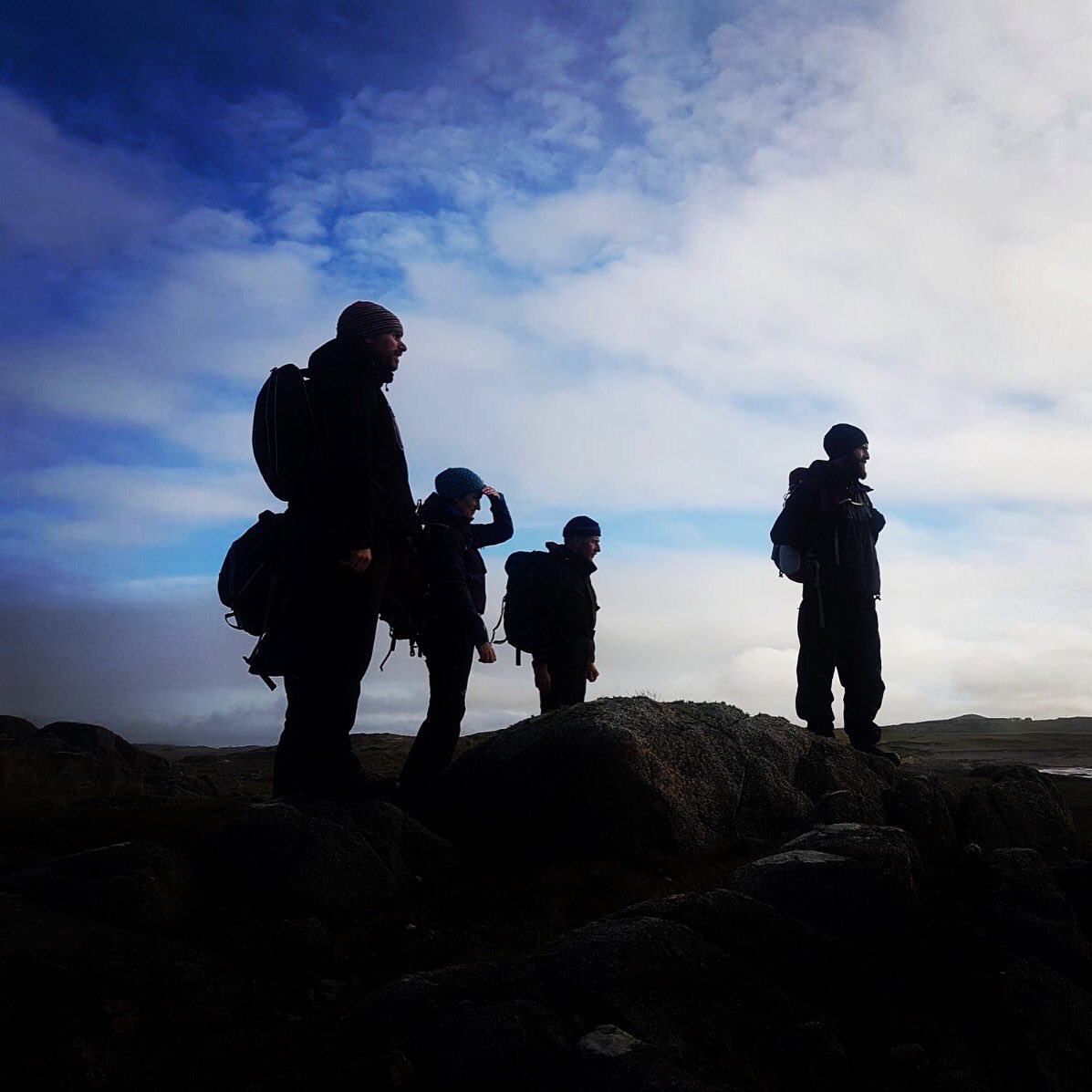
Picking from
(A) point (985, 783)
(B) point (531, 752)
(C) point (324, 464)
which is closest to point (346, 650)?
(C) point (324, 464)

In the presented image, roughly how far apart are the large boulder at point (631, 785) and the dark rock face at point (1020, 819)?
61 centimetres

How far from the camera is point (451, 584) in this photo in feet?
21.4

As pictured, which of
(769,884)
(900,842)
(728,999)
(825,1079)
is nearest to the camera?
(825,1079)

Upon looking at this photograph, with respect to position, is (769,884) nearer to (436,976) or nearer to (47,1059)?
(436,976)

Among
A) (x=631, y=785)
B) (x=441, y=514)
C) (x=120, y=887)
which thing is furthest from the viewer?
(x=441, y=514)

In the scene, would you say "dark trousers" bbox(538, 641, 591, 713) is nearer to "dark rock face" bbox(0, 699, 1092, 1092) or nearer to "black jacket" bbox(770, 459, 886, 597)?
"black jacket" bbox(770, 459, 886, 597)

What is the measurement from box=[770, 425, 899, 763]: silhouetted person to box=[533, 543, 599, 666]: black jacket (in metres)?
2.30

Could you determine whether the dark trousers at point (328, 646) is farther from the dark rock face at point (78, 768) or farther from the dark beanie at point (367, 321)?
the dark rock face at point (78, 768)

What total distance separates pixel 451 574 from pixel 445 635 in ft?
1.34

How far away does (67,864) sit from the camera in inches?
193

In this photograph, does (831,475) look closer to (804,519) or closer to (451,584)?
(804,519)

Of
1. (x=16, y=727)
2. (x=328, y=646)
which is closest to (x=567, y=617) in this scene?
(x=328, y=646)

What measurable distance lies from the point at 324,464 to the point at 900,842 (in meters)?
3.53

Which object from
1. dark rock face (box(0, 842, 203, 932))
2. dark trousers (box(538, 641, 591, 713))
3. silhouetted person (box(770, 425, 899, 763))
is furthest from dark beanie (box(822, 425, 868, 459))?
dark rock face (box(0, 842, 203, 932))
